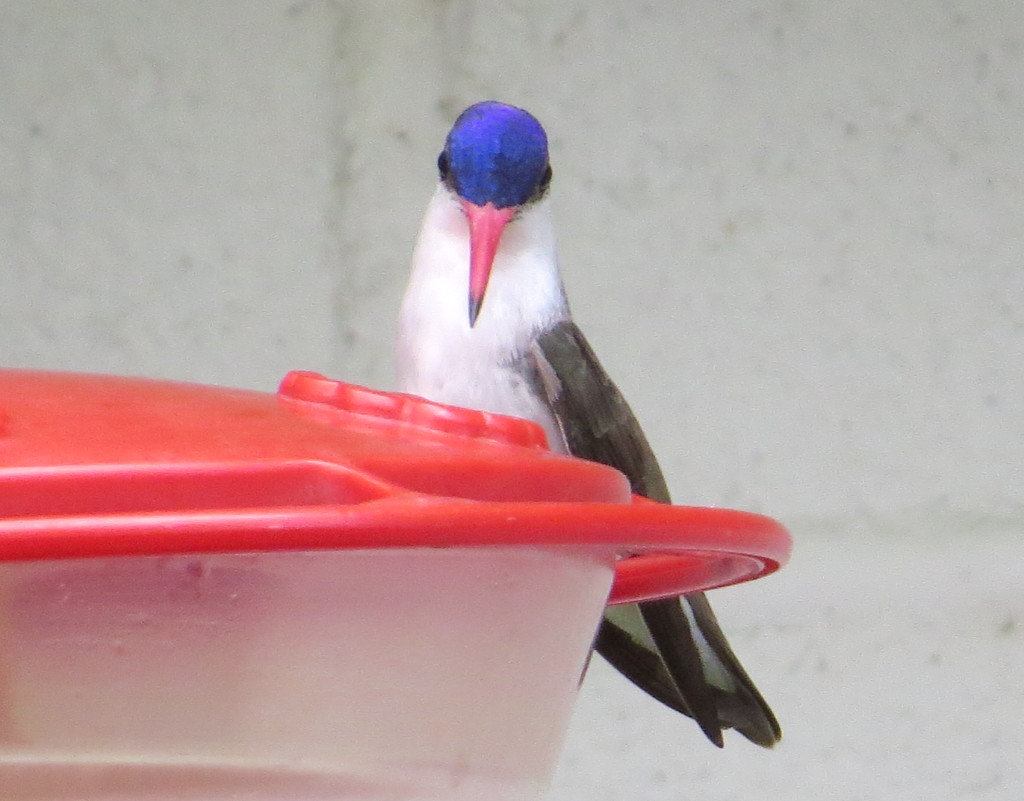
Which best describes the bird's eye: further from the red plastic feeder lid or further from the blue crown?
the red plastic feeder lid

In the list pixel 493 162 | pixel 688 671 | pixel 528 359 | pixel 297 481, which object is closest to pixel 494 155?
pixel 493 162

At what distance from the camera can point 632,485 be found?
0.61 meters

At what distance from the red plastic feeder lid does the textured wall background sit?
533mm

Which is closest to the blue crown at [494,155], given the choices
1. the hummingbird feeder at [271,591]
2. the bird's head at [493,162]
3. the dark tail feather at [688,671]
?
the bird's head at [493,162]

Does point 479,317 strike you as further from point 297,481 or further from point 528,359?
point 297,481

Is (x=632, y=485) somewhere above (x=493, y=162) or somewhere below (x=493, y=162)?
below

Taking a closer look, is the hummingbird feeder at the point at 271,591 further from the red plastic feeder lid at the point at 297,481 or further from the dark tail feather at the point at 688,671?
the dark tail feather at the point at 688,671

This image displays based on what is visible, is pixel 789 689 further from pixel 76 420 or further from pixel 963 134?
pixel 76 420

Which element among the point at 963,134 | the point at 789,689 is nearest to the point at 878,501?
the point at 789,689

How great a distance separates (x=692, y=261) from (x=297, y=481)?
66cm

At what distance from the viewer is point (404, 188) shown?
908 millimetres

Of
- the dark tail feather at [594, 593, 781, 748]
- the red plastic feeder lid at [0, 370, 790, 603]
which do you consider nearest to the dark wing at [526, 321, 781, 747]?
the dark tail feather at [594, 593, 781, 748]

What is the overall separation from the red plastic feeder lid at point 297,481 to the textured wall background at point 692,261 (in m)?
0.53

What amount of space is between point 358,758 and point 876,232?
702 millimetres
